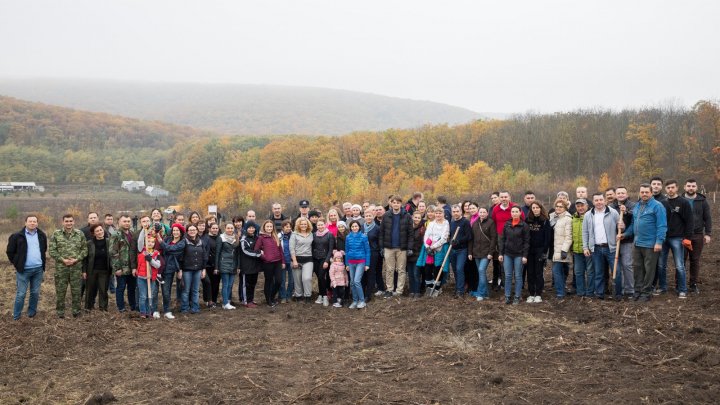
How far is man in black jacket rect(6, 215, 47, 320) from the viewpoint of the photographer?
9219 mm

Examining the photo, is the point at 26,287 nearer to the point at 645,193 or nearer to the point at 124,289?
the point at 124,289

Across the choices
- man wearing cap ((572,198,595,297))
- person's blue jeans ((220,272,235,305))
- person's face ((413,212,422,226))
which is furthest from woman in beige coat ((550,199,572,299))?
person's blue jeans ((220,272,235,305))

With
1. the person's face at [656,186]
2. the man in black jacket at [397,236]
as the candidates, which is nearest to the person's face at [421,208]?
the man in black jacket at [397,236]

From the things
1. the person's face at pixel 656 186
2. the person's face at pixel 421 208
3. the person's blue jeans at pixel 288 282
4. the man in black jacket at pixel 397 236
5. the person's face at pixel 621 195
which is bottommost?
the person's blue jeans at pixel 288 282

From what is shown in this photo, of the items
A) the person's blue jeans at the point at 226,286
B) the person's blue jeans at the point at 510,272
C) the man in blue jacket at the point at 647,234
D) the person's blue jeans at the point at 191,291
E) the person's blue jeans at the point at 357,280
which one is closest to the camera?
the man in blue jacket at the point at 647,234

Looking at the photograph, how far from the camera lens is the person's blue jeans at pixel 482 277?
9844 millimetres

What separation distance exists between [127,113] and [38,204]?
148m

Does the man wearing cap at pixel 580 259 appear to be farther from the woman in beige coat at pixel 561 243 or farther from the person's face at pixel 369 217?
the person's face at pixel 369 217

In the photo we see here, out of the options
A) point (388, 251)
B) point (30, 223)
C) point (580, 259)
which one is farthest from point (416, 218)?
point (30, 223)

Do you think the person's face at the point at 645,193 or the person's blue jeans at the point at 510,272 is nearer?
the person's face at the point at 645,193

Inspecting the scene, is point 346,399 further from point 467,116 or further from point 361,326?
point 467,116

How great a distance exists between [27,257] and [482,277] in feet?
24.9

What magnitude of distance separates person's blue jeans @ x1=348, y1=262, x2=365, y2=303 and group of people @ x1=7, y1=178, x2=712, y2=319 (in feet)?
0.09

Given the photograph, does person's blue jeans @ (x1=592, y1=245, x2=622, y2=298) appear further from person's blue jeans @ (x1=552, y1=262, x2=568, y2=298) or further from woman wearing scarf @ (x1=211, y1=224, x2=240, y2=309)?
woman wearing scarf @ (x1=211, y1=224, x2=240, y2=309)
